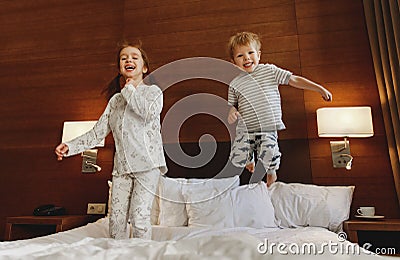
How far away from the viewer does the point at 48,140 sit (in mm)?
2869

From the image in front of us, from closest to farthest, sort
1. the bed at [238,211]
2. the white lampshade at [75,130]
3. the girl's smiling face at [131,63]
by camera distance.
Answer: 1. the bed at [238,211]
2. the girl's smiling face at [131,63]
3. the white lampshade at [75,130]

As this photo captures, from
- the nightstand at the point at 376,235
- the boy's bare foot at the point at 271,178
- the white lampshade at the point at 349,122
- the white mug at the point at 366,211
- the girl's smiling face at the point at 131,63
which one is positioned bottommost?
the nightstand at the point at 376,235

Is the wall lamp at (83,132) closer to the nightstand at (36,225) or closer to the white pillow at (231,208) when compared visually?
the nightstand at (36,225)

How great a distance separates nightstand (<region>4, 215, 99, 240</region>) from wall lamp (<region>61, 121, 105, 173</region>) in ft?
1.33

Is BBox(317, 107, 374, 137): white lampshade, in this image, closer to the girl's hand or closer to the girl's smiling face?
the girl's smiling face

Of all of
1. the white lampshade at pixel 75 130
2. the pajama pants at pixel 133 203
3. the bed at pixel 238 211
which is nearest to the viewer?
the pajama pants at pixel 133 203

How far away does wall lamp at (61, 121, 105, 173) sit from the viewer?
2.52 meters

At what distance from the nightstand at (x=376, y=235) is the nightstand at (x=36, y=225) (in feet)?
5.79

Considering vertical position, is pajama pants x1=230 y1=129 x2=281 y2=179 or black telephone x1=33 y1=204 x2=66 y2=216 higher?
pajama pants x1=230 y1=129 x2=281 y2=179

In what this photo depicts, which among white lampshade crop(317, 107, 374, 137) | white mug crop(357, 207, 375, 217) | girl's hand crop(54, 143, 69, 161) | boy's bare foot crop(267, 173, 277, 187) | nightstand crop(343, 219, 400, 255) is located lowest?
nightstand crop(343, 219, 400, 255)

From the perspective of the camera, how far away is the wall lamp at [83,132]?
252 centimetres

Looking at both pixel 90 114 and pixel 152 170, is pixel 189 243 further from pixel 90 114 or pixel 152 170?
pixel 90 114

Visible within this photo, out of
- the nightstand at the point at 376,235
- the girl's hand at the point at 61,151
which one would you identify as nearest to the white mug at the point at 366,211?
the nightstand at the point at 376,235

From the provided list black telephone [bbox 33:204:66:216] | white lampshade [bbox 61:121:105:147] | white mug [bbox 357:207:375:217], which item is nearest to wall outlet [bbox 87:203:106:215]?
black telephone [bbox 33:204:66:216]
